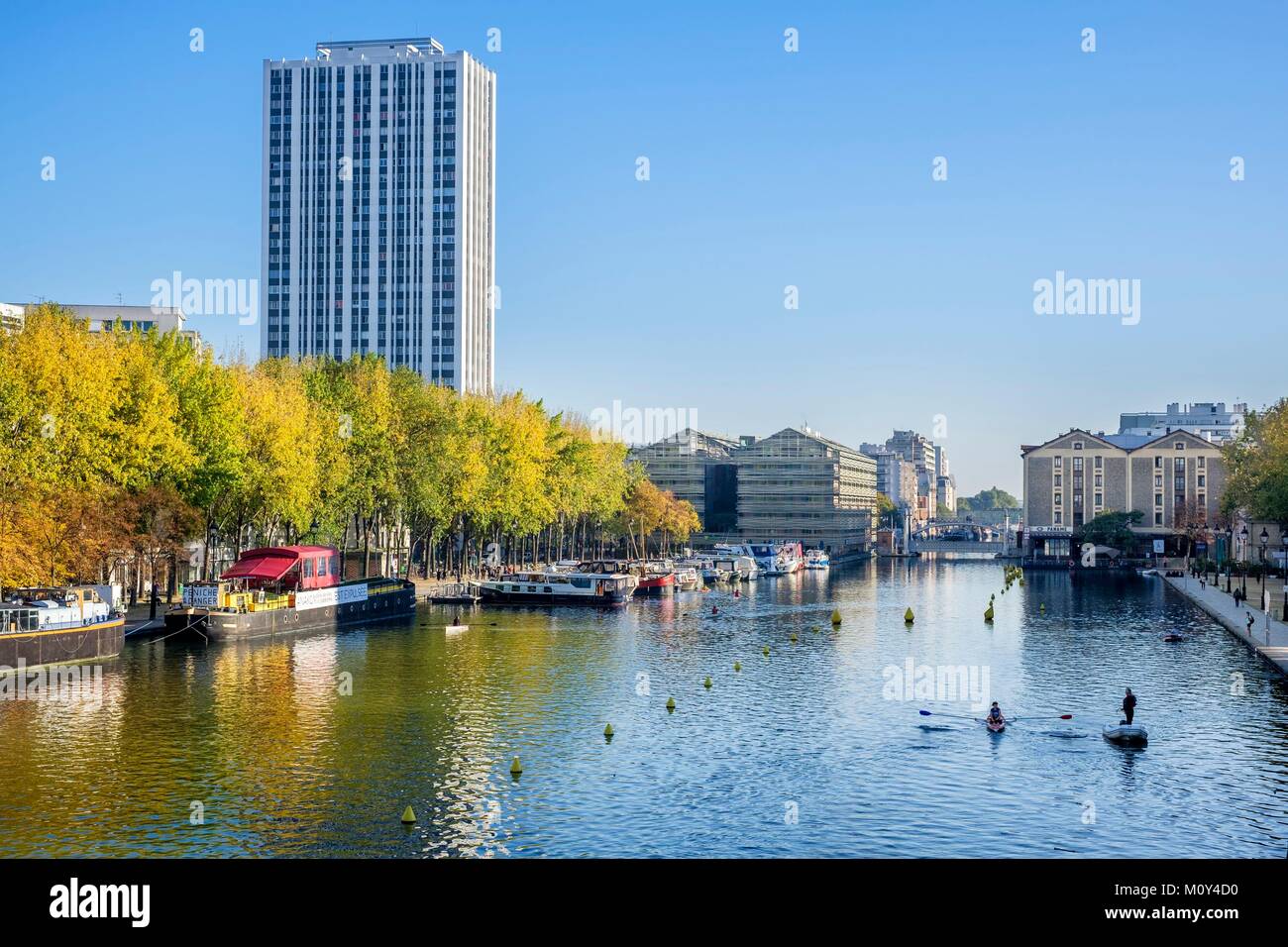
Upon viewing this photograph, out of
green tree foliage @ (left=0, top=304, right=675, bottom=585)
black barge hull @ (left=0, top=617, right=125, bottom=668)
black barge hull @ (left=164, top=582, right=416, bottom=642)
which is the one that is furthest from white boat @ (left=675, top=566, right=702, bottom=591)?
black barge hull @ (left=0, top=617, right=125, bottom=668)

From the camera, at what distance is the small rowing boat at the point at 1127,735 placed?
50.2 m

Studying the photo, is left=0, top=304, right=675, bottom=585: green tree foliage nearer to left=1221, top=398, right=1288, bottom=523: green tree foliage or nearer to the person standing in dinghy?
the person standing in dinghy

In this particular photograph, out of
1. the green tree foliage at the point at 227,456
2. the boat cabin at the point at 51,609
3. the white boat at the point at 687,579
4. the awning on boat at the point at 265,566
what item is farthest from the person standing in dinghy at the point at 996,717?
the white boat at the point at 687,579

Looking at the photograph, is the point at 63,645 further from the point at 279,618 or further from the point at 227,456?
the point at 227,456

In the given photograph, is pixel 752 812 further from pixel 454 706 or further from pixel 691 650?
pixel 691 650

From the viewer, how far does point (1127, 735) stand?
50.4 meters

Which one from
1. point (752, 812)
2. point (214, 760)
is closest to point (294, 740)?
point (214, 760)

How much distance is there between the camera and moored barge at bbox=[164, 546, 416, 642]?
269ft

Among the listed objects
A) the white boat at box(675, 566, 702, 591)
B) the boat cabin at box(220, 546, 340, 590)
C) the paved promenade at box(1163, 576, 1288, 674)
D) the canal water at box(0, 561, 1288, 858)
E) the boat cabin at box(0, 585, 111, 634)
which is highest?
the boat cabin at box(220, 546, 340, 590)

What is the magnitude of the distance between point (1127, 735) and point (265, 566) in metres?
62.5

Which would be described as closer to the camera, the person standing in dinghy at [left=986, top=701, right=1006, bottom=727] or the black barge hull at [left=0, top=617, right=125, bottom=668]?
the person standing in dinghy at [left=986, top=701, right=1006, bottom=727]

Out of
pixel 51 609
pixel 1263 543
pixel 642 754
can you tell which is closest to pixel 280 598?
pixel 51 609

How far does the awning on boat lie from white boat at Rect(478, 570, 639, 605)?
101ft
